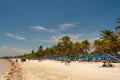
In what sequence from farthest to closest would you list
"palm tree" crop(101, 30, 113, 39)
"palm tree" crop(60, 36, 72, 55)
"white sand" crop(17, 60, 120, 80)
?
"palm tree" crop(60, 36, 72, 55) → "palm tree" crop(101, 30, 113, 39) → "white sand" crop(17, 60, 120, 80)

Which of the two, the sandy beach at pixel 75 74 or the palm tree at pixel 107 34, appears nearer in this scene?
the sandy beach at pixel 75 74

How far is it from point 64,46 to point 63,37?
222 inches

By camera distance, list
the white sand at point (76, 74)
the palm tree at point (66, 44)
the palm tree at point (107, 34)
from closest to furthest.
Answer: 1. the white sand at point (76, 74)
2. the palm tree at point (107, 34)
3. the palm tree at point (66, 44)

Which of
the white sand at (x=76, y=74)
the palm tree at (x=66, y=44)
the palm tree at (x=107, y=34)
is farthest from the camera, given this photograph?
the palm tree at (x=66, y=44)

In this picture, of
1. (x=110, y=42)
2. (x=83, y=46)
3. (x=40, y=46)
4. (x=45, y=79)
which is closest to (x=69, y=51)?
(x=83, y=46)

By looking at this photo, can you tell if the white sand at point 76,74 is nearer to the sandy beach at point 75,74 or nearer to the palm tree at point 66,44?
the sandy beach at point 75,74

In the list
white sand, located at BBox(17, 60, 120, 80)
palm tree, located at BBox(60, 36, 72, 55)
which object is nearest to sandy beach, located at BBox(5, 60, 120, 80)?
white sand, located at BBox(17, 60, 120, 80)

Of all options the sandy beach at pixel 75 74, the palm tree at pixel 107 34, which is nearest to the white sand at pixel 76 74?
the sandy beach at pixel 75 74

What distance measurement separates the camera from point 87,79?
69.8 ft

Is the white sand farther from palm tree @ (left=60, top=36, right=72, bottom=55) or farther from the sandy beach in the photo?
palm tree @ (left=60, top=36, right=72, bottom=55)

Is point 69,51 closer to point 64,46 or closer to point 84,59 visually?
point 64,46

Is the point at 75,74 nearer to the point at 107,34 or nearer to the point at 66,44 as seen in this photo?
the point at 107,34

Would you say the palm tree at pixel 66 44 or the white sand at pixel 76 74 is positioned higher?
the palm tree at pixel 66 44

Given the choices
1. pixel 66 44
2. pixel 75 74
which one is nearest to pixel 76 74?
pixel 75 74
